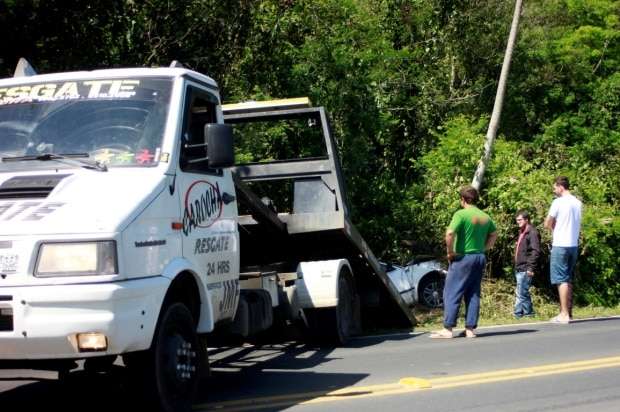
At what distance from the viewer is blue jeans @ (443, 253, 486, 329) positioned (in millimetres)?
10328

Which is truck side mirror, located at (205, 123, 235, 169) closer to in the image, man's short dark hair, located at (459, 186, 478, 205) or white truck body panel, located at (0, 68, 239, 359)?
white truck body panel, located at (0, 68, 239, 359)

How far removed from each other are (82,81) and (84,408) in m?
2.59

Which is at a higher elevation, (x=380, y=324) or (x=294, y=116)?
(x=294, y=116)

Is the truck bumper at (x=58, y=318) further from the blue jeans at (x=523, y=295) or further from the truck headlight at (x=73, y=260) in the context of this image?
the blue jeans at (x=523, y=295)

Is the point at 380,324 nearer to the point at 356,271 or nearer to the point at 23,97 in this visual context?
the point at 356,271

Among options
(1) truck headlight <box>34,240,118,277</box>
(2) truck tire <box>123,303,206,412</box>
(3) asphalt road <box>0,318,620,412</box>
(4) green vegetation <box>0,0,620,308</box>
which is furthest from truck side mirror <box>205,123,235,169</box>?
(4) green vegetation <box>0,0,620,308</box>

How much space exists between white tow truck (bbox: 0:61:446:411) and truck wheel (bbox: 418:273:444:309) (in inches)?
307

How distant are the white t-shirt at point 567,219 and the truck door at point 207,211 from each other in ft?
20.5

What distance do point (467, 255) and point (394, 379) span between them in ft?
9.46

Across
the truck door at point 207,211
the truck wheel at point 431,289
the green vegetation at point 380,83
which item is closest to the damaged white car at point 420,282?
the truck wheel at point 431,289

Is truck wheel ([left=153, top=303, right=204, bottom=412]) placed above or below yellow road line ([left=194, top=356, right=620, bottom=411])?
above

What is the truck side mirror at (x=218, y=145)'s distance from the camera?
6676 millimetres

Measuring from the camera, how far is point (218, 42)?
15.4m

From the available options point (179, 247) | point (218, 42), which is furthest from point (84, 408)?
point (218, 42)
